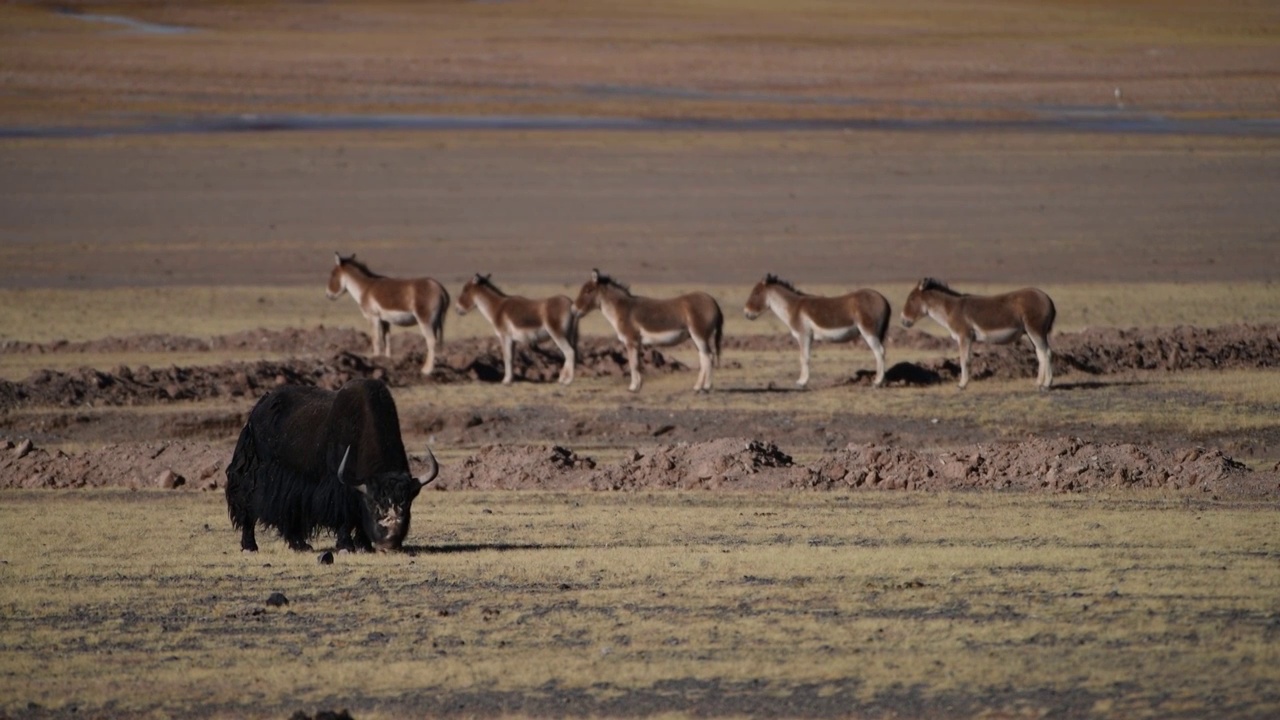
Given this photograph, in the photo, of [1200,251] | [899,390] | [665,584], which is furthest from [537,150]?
[665,584]

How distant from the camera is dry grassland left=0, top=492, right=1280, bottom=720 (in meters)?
9.55

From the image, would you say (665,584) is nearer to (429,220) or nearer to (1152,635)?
(1152,635)

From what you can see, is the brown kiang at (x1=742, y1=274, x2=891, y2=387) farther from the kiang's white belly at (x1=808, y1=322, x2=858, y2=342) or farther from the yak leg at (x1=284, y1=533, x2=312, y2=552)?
the yak leg at (x1=284, y1=533, x2=312, y2=552)

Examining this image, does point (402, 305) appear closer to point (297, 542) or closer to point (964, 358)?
point (964, 358)

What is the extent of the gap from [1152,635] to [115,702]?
5328 mm

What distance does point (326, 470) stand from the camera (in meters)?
13.2

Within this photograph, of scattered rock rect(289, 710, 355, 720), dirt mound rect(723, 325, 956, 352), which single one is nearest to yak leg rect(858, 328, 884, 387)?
dirt mound rect(723, 325, 956, 352)

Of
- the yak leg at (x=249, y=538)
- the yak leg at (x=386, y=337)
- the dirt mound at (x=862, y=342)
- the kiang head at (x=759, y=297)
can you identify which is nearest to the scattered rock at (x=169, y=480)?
the yak leg at (x=249, y=538)

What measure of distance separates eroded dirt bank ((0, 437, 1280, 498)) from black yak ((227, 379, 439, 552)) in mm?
4037

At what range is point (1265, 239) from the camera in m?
36.8

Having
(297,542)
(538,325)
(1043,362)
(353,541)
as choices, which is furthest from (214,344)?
(353,541)

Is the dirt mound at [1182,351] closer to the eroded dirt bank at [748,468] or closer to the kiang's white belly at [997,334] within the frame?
the kiang's white belly at [997,334]

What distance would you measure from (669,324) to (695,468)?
6.45m

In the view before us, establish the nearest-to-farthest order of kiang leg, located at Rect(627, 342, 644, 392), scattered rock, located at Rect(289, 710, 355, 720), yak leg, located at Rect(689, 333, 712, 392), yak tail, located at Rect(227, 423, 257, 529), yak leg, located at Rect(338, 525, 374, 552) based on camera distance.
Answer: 1. scattered rock, located at Rect(289, 710, 355, 720)
2. yak leg, located at Rect(338, 525, 374, 552)
3. yak tail, located at Rect(227, 423, 257, 529)
4. yak leg, located at Rect(689, 333, 712, 392)
5. kiang leg, located at Rect(627, 342, 644, 392)
